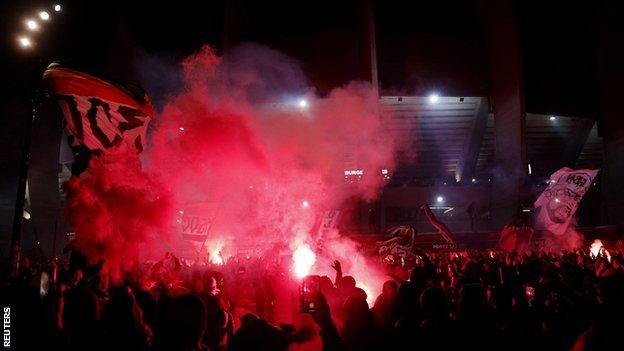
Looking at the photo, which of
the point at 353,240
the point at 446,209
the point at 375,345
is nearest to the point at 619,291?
the point at 375,345

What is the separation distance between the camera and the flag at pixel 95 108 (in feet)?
22.6

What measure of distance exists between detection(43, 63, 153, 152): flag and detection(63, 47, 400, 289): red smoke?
0.41 metres

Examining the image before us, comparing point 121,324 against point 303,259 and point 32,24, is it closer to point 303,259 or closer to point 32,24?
point 32,24

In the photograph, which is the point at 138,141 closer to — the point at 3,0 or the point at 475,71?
the point at 3,0

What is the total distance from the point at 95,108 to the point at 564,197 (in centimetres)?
1272

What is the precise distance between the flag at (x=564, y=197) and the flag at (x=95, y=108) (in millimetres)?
11860

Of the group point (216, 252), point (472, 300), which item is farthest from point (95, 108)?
point (216, 252)

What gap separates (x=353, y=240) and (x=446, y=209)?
1173 cm

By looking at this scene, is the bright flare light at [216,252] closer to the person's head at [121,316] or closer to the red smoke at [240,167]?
the red smoke at [240,167]

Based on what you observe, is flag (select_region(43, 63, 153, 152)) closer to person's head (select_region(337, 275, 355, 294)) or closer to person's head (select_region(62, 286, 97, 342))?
person's head (select_region(62, 286, 97, 342))

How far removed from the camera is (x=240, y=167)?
53.8ft

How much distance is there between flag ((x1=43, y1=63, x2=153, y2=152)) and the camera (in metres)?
6.88

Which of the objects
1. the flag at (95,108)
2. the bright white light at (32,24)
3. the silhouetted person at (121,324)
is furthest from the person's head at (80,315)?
the bright white light at (32,24)

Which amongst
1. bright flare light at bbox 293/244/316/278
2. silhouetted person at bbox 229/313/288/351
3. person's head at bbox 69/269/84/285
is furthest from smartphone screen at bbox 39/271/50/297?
bright flare light at bbox 293/244/316/278
